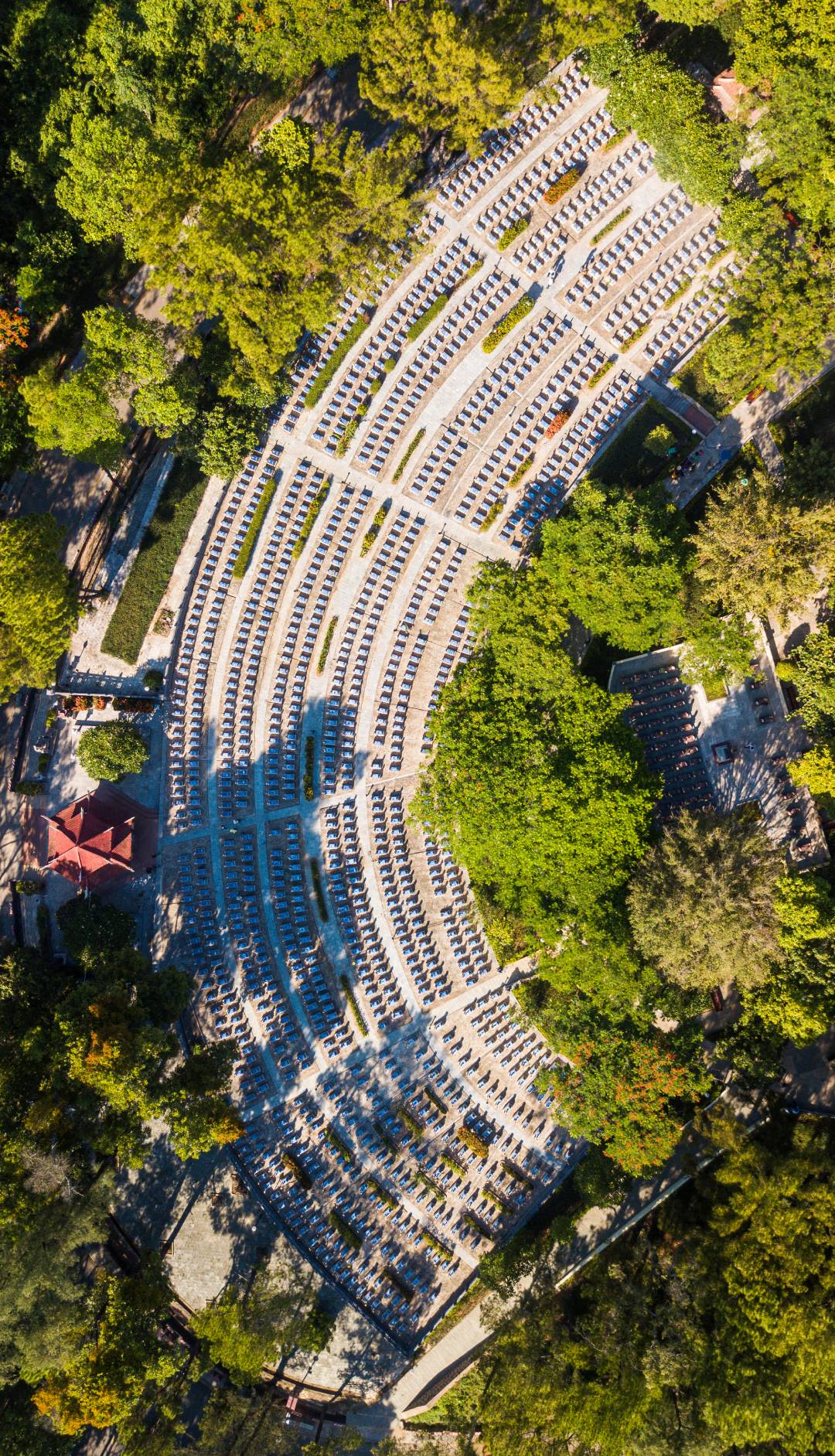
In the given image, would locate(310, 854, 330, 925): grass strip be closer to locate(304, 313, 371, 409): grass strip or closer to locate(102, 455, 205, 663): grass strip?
locate(102, 455, 205, 663): grass strip

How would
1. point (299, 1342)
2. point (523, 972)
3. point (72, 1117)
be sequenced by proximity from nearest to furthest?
point (72, 1117) → point (299, 1342) → point (523, 972)

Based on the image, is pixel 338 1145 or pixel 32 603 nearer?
pixel 32 603

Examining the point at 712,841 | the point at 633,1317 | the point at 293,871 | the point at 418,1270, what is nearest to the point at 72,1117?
the point at 293,871

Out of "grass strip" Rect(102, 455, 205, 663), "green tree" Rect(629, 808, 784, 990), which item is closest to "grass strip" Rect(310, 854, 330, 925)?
"grass strip" Rect(102, 455, 205, 663)

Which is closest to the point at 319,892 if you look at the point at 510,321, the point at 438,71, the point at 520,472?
the point at 520,472

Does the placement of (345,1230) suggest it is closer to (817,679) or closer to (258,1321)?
(258,1321)

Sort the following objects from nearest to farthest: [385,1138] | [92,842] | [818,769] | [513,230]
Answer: [818,769], [92,842], [513,230], [385,1138]

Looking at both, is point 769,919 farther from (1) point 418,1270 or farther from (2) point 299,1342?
(2) point 299,1342
